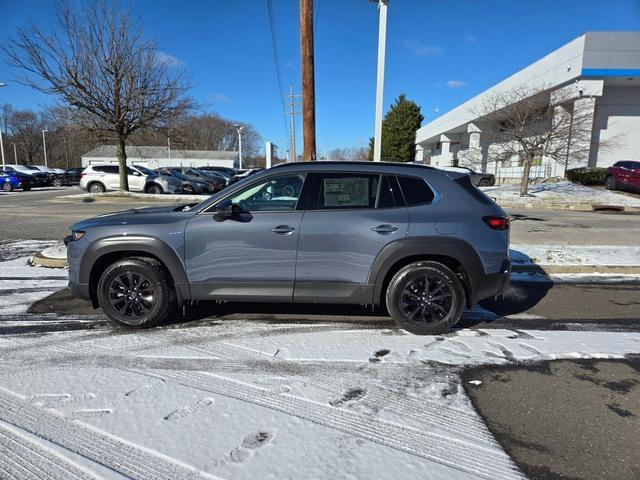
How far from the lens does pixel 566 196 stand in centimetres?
1970

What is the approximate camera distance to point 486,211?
12.9 ft

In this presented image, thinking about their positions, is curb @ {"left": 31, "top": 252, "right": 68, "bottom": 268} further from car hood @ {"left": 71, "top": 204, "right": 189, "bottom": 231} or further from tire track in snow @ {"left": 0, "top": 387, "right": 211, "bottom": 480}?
tire track in snow @ {"left": 0, "top": 387, "right": 211, "bottom": 480}

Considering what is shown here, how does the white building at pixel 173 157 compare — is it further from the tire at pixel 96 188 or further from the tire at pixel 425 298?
the tire at pixel 425 298

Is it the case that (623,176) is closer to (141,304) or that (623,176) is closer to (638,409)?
(638,409)

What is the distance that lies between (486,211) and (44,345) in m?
4.46

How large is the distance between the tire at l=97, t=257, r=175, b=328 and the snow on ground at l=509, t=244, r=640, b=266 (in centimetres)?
571

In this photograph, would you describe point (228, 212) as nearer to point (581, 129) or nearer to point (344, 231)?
point (344, 231)

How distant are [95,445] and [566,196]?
2233 cm

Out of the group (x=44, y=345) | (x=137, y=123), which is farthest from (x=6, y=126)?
(x=44, y=345)

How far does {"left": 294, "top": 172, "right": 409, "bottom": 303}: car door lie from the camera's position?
12.7ft

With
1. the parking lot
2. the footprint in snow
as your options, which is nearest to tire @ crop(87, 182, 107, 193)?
the parking lot

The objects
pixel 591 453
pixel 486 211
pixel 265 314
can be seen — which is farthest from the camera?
pixel 265 314

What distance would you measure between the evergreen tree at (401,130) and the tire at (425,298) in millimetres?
50069

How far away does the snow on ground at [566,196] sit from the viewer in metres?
18.5
